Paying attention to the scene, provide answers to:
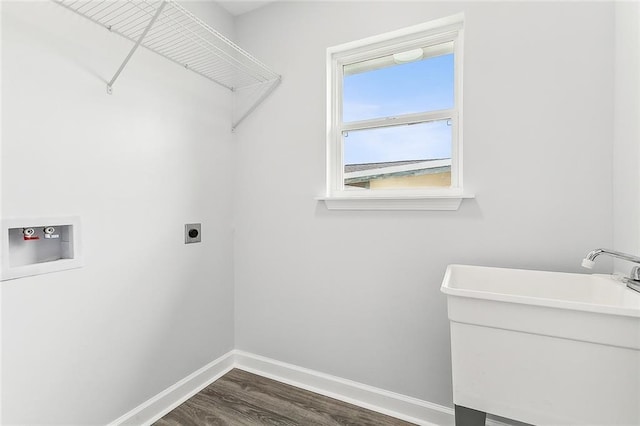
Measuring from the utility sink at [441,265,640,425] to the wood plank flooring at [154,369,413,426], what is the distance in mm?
728

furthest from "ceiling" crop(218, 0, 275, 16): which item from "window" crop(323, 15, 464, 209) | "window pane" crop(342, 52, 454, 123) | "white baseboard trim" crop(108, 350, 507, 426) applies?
"white baseboard trim" crop(108, 350, 507, 426)

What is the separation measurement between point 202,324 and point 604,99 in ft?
7.32

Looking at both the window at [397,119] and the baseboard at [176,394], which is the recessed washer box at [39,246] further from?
the window at [397,119]

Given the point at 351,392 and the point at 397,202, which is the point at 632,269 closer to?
the point at 397,202

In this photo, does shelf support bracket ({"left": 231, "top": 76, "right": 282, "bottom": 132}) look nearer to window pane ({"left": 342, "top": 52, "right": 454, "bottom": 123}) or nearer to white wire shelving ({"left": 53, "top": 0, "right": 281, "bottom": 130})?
white wire shelving ({"left": 53, "top": 0, "right": 281, "bottom": 130})

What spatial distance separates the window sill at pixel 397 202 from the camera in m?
1.47

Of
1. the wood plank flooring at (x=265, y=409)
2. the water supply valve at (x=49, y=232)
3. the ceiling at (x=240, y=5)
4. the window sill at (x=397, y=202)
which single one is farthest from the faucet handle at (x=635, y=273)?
the ceiling at (x=240, y=5)

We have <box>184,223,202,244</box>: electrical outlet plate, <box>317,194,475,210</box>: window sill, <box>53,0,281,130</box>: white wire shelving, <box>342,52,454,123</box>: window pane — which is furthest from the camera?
<box>184,223,202,244</box>: electrical outlet plate

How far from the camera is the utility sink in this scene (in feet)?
2.83

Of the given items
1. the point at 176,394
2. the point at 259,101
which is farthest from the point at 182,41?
the point at 176,394

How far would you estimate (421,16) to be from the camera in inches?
60.6

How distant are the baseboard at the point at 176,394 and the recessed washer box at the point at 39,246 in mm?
788

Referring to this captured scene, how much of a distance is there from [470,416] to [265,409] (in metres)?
1.04

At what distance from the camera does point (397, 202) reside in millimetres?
1589
